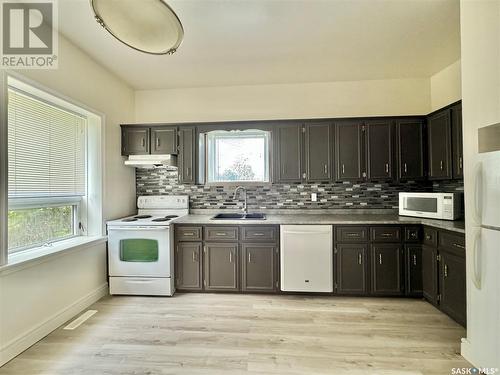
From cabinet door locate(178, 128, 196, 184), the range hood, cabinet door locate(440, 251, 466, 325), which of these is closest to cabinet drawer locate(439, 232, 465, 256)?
cabinet door locate(440, 251, 466, 325)

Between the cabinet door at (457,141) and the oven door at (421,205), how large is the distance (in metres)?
0.32

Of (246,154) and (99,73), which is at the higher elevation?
(99,73)

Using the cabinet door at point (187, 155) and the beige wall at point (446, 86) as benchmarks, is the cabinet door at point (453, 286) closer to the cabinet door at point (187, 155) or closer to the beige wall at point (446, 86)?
the beige wall at point (446, 86)

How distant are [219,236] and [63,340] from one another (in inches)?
65.8

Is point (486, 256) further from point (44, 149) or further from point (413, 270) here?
point (44, 149)

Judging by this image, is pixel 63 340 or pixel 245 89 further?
pixel 245 89

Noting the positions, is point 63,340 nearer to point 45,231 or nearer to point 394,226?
point 45,231

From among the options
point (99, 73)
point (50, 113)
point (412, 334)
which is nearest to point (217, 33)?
point (99, 73)

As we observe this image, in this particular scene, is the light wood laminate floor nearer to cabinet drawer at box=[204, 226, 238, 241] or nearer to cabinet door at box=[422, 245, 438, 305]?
cabinet door at box=[422, 245, 438, 305]

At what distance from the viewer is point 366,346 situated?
2.07 m

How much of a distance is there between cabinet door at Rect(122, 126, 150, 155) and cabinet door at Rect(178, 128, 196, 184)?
0.48 meters

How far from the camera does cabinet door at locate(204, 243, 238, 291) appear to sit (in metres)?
3.04

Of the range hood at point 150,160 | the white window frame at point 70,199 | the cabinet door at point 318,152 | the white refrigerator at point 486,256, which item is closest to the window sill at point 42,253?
the white window frame at point 70,199

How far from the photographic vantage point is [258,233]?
302cm
